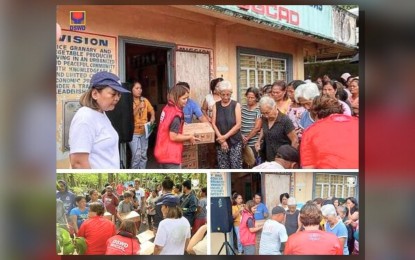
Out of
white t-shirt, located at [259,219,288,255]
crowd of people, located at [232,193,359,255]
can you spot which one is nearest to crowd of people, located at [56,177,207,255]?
crowd of people, located at [232,193,359,255]

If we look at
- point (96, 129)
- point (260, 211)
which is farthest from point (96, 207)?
point (260, 211)

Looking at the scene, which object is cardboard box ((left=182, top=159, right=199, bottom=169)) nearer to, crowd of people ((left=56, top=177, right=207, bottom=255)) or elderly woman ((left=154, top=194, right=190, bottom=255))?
crowd of people ((left=56, top=177, right=207, bottom=255))

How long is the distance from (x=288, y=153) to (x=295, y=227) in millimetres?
612

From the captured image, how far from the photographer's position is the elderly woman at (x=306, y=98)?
11.8ft

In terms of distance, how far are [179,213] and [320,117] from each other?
1.39 m

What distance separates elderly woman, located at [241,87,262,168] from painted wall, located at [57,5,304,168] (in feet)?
0.47

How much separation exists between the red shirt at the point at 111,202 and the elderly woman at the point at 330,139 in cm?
155

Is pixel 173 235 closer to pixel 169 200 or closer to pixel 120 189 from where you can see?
pixel 169 200

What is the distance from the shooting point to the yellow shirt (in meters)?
3.52

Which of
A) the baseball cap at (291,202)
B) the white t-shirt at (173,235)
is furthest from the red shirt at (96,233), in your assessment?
the baseball cap at (291,202)
